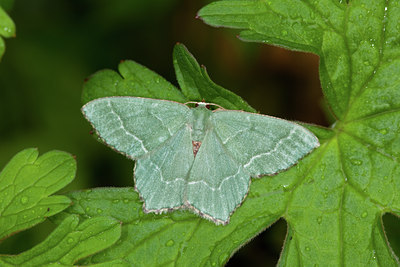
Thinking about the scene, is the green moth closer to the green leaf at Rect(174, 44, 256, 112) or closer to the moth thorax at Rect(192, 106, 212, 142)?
the moth thorax at Rect(192, 106, 212, 142)

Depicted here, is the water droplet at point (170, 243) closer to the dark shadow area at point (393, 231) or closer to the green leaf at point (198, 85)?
the green leaf at point (198, 85)

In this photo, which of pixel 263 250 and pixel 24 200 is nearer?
pixel 24 200

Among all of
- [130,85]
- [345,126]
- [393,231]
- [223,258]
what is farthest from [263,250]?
[130,85]

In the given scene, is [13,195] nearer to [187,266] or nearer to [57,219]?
[57,219]

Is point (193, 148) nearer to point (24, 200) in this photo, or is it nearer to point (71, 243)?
point (71, 243)

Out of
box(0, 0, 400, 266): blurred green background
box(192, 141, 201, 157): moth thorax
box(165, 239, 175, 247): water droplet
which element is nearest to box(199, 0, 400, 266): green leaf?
box(192, 141, 201, 157): moth thorax
